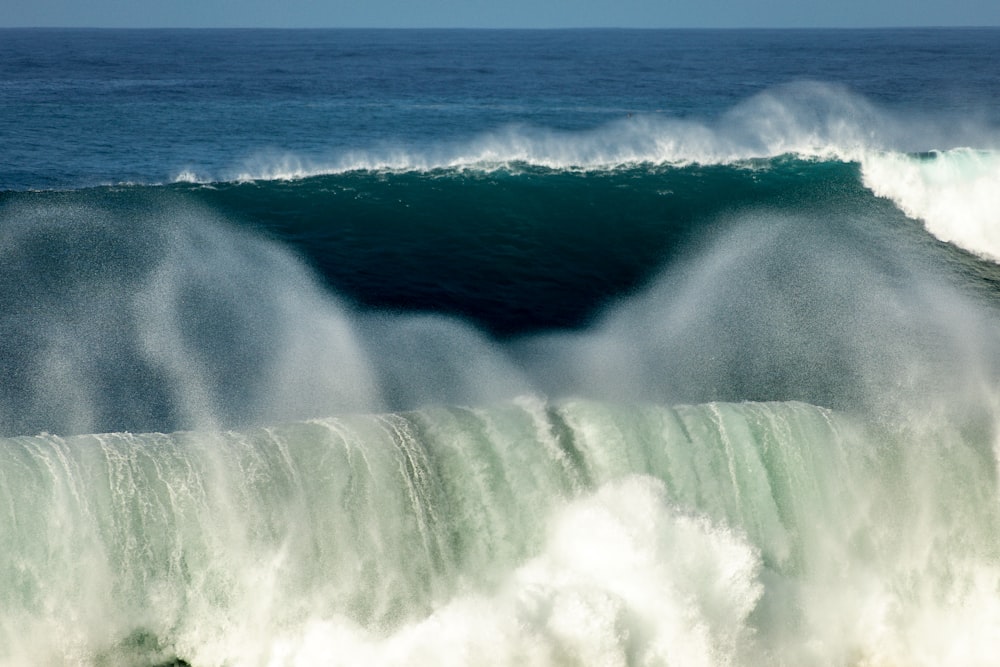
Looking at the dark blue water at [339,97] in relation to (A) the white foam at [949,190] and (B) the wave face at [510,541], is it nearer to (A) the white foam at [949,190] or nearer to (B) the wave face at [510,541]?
(A) the white foam at [949,190]

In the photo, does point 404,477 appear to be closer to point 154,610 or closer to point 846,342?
point 154,610

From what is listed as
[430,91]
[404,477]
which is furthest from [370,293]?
[430,91]

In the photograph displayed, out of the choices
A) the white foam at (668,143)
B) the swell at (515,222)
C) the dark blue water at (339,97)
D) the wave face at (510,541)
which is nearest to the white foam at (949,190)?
the swell at (515,222)

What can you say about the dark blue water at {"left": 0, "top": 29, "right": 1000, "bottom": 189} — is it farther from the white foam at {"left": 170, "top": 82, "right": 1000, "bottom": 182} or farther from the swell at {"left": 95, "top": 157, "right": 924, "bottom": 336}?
the swell at {"left": 95, "top": 157, "right": 924, "bottom": 336}

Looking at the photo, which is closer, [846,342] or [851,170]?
[846,342]

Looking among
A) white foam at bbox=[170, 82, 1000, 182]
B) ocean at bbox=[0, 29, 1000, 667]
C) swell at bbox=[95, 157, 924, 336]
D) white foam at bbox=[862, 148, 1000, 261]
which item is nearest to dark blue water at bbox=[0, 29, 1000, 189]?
white foam at bbox=[170, 82, 1000, 182]
